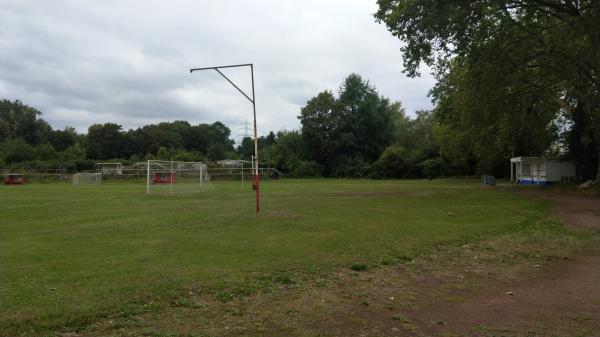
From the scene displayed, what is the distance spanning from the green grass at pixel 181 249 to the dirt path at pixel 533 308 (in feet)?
7.94

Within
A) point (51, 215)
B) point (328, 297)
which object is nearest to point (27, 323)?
point (328, 297)

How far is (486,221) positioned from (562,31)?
473 inches

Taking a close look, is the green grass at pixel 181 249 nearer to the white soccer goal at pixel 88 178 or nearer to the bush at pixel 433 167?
the white soccer goal at pixel 88 178

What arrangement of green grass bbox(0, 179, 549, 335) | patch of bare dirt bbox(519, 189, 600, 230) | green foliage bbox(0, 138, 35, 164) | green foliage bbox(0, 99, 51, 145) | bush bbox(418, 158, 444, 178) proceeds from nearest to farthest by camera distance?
green grass bbox(0, 179, 549, 335), patch of bare dirt bbox(519, 189, 600, 230), bush bbox(418, 158, 444, 178), green foliage bbox(0, 138, 35, 164), green foliage bbox(0, 99, 51, 145)

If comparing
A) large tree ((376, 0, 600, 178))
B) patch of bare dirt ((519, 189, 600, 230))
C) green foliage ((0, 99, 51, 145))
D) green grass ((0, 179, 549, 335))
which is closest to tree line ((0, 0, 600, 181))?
large tree ((376, 0, 600, 178))

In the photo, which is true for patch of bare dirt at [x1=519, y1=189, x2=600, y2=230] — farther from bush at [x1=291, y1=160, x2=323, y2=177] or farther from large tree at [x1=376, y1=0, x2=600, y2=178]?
bush at [x1=291, y1=160, x2=323, y2=177]

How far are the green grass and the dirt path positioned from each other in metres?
2.42

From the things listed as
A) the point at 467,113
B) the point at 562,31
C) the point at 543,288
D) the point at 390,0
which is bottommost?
the point at 543,288

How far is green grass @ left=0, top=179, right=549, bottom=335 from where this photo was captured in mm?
6418

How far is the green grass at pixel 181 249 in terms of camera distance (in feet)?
21.1

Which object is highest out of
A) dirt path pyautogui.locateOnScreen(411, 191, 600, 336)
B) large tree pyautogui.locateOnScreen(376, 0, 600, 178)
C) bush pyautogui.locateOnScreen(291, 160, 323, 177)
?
large tree pyautogui.locateOnScreen(376, 0, 600, 178)

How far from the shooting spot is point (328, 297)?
6.92m

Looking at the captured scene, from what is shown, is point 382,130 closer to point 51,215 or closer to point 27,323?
point 51,215

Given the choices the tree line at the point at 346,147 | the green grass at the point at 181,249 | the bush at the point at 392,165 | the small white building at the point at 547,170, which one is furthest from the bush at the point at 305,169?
the green grass at the point at 181,249
